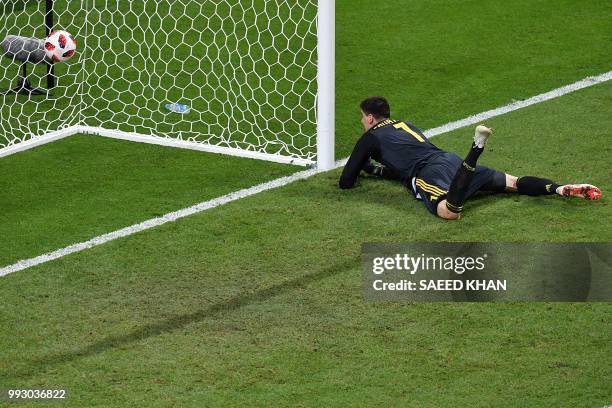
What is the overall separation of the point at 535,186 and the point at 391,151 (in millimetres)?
1034

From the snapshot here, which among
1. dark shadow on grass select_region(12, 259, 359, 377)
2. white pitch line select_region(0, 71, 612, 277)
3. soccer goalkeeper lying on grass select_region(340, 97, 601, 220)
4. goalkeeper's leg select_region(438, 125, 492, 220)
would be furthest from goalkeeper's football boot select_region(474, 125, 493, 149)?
white pitch line select_region(0, 71, 612, 277)

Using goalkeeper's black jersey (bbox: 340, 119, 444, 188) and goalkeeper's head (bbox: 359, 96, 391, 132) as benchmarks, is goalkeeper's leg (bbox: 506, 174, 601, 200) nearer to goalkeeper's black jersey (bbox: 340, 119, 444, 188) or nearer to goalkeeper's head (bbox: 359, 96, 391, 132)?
goalkeeper's black jersey (bbox: 340, 119, 444, 188)

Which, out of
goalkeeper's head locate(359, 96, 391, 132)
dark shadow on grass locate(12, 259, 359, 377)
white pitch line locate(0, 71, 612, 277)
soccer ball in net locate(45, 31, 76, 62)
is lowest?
dark shadow on grass locate(12, 259, 359, 377)

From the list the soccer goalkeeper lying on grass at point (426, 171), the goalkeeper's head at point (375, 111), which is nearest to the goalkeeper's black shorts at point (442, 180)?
the soccer goalkeeper lying on grass at point (426, 171)

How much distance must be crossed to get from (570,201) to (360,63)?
350 centimetres

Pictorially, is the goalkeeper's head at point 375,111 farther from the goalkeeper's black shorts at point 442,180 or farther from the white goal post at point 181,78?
the goalkeeper's black shorts at point 442,180

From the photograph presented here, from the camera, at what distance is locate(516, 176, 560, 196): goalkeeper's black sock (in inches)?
367

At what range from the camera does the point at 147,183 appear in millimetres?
9977

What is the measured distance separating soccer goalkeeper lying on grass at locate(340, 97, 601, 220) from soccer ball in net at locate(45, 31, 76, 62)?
2949 mm

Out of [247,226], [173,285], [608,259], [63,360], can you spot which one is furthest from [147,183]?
[608,259]

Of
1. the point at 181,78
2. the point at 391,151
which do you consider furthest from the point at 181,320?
the point at 181,78

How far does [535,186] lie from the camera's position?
368 inches

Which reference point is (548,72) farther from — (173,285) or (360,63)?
(173,285)

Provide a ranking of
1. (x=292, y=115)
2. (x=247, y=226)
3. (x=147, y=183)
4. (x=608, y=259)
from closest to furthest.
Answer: (x=608, y=259)
(x=247, y=226)
(x=147, y=183)
(x=292, y=115)
